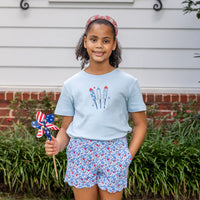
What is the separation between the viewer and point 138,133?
2002 millimetres

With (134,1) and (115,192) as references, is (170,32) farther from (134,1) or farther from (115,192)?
(115,192)

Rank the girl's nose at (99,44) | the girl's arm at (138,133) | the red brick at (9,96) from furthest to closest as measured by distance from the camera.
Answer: the red brick at (9,96)
the girl's arm at (138,133)
the girl's nose at (99,44)

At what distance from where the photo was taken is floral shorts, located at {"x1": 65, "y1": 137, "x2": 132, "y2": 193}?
1889mm

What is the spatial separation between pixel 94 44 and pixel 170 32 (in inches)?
114

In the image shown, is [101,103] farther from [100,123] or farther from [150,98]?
[150,98]

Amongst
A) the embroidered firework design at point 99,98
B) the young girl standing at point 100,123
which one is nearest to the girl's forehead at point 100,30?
the young girl standing at point 100,123

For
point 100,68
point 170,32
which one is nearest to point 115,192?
point 100,68

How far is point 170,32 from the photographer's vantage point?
452 cm

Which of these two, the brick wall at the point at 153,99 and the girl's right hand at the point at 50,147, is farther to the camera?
the brick wall at the point at 153,99

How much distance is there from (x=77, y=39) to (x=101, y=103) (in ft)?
9.23

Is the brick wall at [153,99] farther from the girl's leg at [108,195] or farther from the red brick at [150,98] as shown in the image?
the girl's leg at [108,195]

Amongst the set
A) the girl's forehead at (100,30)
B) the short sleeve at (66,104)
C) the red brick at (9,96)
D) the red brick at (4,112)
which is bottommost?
the red brick at (4,112)

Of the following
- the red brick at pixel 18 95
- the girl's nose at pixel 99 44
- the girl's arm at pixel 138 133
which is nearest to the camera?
the girl's nose at pixel 99 44

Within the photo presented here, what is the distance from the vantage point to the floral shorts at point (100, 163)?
1.89 meters
